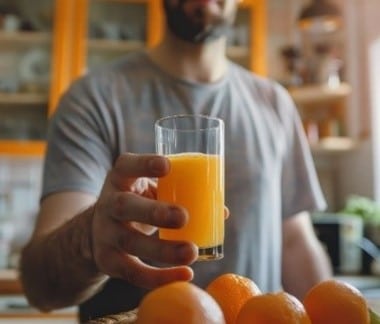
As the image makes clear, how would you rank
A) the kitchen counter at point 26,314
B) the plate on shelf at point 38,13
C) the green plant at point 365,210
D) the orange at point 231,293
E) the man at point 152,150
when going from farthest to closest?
the plate on shelf at point 38,13, the green plant at point 365,210, the kitchen counter at point 26,314, the man at point 152,150, the orange at point 231,293

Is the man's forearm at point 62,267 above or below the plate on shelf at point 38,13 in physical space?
below

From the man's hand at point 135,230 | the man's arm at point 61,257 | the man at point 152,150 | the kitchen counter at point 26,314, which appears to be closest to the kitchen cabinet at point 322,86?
the kitchen counter at point 26,314

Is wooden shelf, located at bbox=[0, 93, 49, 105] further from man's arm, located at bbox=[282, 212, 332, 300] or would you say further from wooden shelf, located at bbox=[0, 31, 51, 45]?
man's arm, located at bbox=[282, 212, 332, 300]

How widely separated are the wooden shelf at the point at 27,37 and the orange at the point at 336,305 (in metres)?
2.70

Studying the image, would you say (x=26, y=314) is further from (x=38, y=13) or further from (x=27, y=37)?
(x=38, y=13)

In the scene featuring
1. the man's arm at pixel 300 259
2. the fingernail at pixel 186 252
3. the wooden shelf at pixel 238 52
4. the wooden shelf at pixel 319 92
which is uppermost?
the wooden shelf at pixel 238 52

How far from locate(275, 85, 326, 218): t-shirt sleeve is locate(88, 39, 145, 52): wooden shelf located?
170 centimetres

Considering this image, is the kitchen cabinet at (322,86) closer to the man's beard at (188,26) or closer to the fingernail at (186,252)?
the man's beard at (188,26)

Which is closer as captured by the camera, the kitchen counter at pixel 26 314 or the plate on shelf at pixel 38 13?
the kitchen counter at pixel 26 314

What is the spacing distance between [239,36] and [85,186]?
2172mm

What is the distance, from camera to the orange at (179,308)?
0.52 meters

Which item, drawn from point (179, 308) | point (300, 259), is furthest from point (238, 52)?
point (179, 308)

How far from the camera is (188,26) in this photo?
1.45 meters

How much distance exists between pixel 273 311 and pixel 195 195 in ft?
0.76
